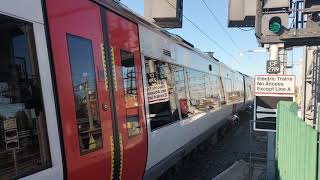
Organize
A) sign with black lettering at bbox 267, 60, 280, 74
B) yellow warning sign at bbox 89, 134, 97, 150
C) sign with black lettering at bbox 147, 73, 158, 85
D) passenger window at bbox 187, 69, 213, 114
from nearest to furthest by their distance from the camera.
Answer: yellow warning sign at bbox 89, 134, 97, 150, sign with black lettering at bbox 147, 73, 158, 85, sign with black lettering at bbox 267, 60, 280, 74, passenger window at bbox 187, 69, 213, 114

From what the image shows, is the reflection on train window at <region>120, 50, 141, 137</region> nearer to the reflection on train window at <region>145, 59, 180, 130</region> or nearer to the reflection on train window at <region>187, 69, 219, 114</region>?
the reflection on train window at <region>145, 59, 180, 130</region>

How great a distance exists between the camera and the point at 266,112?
8.76 metres

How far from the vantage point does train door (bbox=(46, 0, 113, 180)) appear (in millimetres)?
4180

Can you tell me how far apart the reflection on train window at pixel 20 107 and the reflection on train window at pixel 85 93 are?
1.97 ft

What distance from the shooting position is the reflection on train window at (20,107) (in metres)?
3.55

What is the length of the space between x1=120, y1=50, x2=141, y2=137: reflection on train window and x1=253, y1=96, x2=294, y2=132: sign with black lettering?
3.30 m

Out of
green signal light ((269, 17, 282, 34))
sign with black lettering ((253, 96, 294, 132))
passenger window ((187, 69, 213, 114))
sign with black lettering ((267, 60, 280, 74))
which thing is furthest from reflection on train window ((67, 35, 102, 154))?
passenger window ((187, 69, 213, 114))

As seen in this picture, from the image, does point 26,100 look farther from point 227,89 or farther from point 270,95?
point 227,89

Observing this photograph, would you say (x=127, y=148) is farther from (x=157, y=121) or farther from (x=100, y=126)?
(x=157, y=121)

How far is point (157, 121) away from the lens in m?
7.11

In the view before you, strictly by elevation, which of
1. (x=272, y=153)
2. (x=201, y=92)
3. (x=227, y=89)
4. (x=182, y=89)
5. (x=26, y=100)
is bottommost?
(x=272, y=153)

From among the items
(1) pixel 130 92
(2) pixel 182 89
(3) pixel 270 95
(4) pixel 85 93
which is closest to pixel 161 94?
(1) pixel 130 92

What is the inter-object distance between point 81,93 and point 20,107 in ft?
2.97

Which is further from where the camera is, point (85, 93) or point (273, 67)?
point (273, 67)
